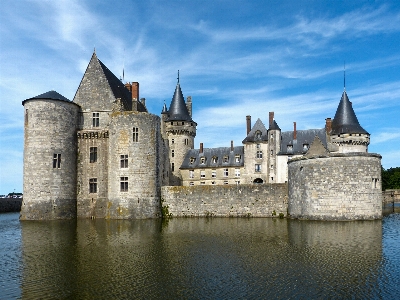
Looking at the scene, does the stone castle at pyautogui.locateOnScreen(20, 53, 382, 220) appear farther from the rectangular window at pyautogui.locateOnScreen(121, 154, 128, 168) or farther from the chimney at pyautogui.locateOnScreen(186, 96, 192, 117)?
the chimney at pyautogui.locateOnScreen(186, 96, 192, 117)

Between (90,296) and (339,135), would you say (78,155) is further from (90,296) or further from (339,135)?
(339,135)

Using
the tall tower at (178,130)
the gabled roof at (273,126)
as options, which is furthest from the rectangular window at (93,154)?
the gabled roof at (273,126)

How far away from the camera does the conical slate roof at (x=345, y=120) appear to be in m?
42.3

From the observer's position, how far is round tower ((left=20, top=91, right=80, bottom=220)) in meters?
27.0

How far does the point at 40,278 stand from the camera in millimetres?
10492

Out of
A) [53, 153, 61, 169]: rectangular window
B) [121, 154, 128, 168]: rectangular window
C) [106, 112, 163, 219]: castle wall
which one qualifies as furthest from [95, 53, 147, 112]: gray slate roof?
[53, 153, 61, 169]: rectangular window

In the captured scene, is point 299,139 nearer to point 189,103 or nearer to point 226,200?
point 189,103

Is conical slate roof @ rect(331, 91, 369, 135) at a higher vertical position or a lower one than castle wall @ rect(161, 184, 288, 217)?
higher

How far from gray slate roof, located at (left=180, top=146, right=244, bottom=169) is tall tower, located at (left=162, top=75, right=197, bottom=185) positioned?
825 mm

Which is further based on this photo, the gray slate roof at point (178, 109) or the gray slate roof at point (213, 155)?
the gray slate roof at point (178, 109)

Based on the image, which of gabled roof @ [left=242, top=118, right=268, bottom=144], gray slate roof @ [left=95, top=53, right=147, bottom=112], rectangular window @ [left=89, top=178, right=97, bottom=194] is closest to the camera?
rectangular window @ [left=89, top=178, right=97, bottom=194]

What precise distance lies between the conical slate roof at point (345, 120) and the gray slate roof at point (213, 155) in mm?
11263

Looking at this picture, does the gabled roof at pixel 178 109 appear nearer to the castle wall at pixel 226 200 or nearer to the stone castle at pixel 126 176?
→ the stone castle at pixel 126 176

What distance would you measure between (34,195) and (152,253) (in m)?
16.6
